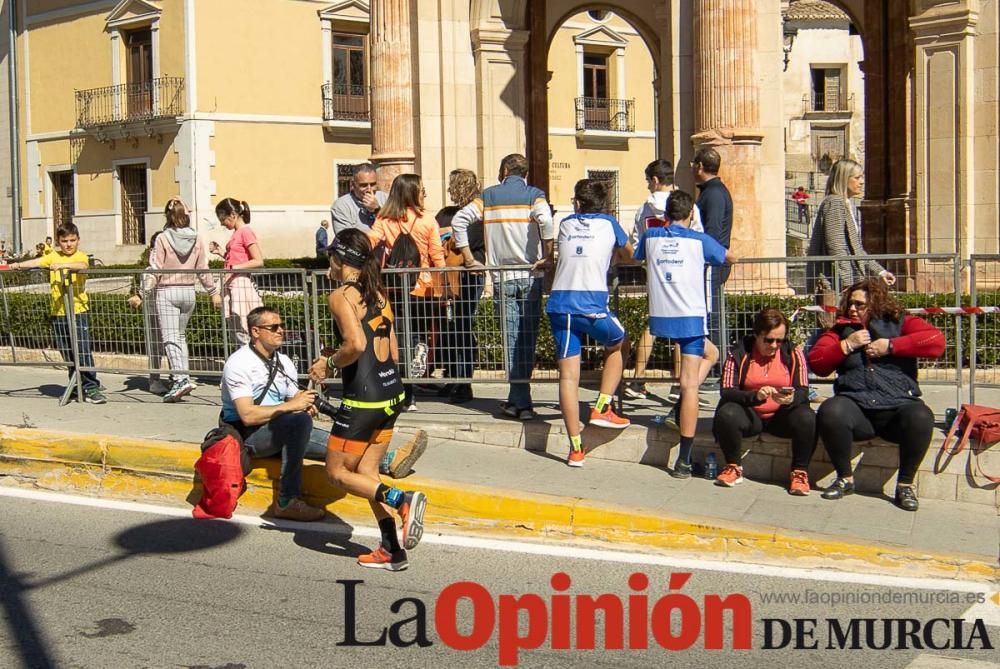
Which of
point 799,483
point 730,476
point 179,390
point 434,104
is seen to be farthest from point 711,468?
point 434,104

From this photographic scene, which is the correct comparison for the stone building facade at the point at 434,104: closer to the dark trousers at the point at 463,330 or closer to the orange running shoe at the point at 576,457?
the dark trousers at the point at 463,330

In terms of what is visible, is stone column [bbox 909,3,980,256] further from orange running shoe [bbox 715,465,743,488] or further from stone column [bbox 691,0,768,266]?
orange running shoe [bbox 715,465,743,488]

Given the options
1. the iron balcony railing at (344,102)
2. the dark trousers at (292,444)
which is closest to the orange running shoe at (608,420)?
the dark trousers at (292,444)

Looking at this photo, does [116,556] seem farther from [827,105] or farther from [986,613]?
[827,105]

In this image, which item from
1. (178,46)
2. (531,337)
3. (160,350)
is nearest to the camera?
(531,337)

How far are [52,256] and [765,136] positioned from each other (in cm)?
759

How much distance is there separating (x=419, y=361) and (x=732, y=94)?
5.15 m

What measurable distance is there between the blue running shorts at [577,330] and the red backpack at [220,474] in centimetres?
242

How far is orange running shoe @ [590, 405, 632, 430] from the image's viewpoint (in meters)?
9.37

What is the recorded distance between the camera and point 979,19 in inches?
596

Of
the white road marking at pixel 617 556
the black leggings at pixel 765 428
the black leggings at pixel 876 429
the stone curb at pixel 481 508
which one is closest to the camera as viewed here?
the white road marking at pixel 617 556

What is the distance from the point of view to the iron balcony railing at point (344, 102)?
39031mm

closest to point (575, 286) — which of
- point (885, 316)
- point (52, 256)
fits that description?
point (885, 316)

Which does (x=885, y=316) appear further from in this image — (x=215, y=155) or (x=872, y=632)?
(x=215, y=155)
